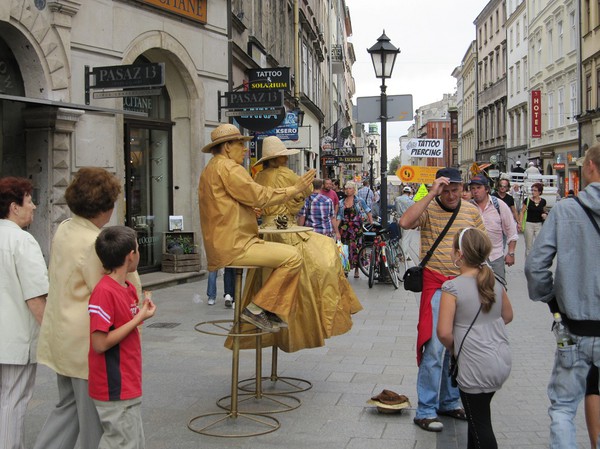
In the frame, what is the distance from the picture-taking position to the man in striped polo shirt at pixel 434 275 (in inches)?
213

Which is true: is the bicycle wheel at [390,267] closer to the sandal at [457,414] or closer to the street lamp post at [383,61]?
the street lamp post at [383,61]

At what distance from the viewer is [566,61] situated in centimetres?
4209

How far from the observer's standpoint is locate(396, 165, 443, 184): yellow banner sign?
659 inches

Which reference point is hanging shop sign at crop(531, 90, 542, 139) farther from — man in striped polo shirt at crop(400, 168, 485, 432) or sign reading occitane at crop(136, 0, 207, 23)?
man in striped polo shirt at crop(400, 168, 485, 432)

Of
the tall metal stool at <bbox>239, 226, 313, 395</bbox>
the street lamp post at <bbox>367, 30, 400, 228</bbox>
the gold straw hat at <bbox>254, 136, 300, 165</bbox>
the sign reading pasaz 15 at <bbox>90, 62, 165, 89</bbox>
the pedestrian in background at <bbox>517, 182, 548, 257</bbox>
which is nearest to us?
the gold straw hat at <bbox>254, 136, 300, 165</bbox>

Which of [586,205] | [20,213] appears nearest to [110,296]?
[20,213]

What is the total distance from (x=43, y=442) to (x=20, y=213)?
128cm

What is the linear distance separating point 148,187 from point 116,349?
10982mm

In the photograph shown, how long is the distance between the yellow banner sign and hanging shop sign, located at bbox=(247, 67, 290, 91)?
10.5ft

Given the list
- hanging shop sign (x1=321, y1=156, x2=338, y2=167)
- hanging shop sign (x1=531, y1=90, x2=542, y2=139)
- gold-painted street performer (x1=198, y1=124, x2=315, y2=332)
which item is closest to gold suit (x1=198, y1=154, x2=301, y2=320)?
gold-painted street performer (x1=198, y1=124, x2=315, y2=332)

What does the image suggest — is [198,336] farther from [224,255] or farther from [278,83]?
[278,83]

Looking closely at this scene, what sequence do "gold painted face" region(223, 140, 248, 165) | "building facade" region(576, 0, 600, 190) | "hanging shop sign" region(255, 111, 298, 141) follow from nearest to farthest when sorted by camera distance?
"gold painted face" region(223, 140, 248, 165) → "hanging shop sign" region(255, 111, 298, 141) → "building facade" region(576, 0, 600, 190)

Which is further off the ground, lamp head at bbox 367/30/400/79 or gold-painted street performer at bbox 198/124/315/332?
lamp head at bbox 367/30/400/79

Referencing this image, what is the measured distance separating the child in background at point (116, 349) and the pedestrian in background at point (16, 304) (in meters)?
0.75
